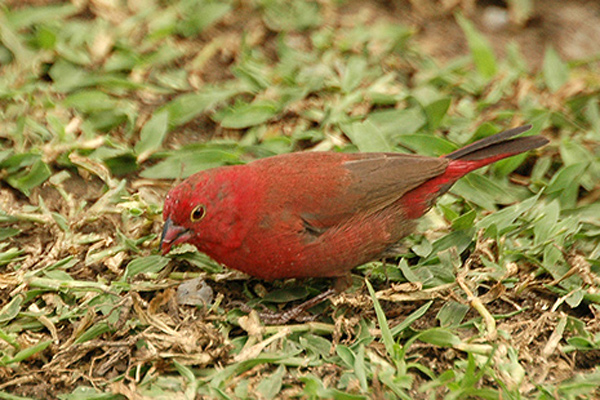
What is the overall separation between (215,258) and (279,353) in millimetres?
651

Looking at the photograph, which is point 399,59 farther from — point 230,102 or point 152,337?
point 152,337

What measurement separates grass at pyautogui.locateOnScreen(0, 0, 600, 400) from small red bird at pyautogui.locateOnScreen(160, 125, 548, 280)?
238mm

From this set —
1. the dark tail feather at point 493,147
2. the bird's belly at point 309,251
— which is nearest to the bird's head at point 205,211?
the bird's belly at point 309,251

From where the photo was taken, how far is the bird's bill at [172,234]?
13.0 feet

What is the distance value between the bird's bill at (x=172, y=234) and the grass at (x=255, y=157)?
0.32 m

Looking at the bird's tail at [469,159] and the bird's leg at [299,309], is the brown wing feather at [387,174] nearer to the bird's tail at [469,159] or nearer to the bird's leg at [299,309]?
the bird's tail at [469,159]

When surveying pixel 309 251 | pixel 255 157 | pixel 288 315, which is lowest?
pixel 288 315

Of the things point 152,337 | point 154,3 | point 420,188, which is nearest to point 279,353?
point 152,337

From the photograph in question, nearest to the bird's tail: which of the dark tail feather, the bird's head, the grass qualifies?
the dark tail feather

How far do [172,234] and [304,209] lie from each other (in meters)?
0.70

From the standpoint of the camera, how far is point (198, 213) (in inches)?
156

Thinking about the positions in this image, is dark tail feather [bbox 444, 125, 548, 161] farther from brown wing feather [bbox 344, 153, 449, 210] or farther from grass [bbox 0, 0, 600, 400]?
grass [bbox 0, 0, 600, 400]

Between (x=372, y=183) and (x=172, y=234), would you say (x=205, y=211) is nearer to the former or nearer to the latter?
(x=172, y=234)

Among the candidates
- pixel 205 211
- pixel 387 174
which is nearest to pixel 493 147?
pixel 387 174
